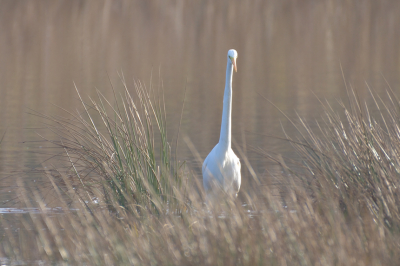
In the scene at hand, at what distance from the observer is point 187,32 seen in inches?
1112

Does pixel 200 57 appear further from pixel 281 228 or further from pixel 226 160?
pixel 281 228

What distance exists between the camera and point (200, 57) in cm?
2150

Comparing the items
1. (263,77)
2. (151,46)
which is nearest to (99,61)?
(151,46)

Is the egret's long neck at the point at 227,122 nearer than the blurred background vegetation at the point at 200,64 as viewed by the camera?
Yes

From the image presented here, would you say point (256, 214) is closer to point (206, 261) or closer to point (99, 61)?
point (206, 261)

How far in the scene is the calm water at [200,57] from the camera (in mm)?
10305

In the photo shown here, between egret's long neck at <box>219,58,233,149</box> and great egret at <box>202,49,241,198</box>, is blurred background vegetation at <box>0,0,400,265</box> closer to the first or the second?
great egret at <box>202,49,241,198</box>

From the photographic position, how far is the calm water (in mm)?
10305

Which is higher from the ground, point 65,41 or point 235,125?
point 235,125

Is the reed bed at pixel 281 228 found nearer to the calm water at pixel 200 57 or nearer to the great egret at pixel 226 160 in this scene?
the calm water at pixel 200 57

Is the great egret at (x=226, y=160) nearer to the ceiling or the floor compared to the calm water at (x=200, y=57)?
nearer to the ceiling

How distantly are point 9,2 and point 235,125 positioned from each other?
21.5 meters

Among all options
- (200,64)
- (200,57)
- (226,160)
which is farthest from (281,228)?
(200,57)

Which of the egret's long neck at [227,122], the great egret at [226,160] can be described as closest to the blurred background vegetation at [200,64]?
the great egret at [226,160]
